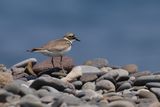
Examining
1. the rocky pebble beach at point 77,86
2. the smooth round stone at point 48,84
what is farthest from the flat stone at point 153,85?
the smooth round stone at point 48,84

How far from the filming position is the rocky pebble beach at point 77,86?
10180 mm

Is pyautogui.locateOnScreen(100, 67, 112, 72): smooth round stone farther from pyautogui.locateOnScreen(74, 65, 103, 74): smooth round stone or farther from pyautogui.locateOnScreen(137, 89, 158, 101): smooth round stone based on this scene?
pyautogui.locateOnScreen(137, 89, 158, 101): smooth round stone

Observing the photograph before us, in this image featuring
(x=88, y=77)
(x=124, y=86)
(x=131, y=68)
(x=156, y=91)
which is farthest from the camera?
(x=131, y=68)

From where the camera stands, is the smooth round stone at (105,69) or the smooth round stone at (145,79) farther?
the smooth round stone at (105,69)

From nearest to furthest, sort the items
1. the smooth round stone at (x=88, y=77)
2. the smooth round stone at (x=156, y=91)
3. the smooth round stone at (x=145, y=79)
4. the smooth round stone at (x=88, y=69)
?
the smooth round stone at (x=156, y=91) < the smooth round stone at (x=145, y=79) < the smooth round stone at (x=88, y=77) < the smooth round stone at (x=88, y=69)

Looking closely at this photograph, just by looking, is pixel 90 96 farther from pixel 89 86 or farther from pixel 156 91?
pixel 89 86

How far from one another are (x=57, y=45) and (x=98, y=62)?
1110 millimetres

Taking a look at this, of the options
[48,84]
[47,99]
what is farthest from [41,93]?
[48,84]

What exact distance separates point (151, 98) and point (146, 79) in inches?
75.2

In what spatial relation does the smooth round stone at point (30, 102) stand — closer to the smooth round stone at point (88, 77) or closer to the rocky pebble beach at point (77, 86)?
the rocky pebble beach at point (77, 86)

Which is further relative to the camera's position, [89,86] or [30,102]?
[89,86]

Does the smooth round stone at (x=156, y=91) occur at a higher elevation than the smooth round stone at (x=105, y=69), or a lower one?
lower

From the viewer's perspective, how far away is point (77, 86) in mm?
13656

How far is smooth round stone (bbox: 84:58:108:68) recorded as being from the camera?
16.3 m
